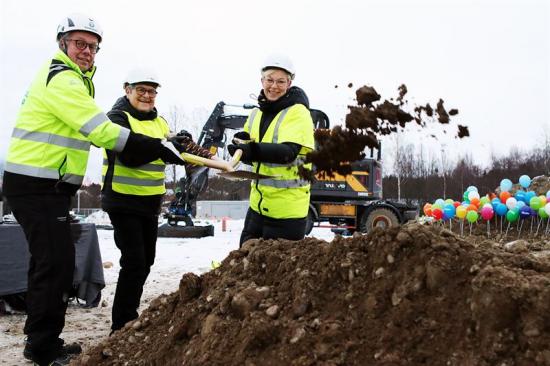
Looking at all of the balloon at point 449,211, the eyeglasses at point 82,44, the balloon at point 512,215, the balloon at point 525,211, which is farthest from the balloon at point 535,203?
the eyeglasses at point 82,44

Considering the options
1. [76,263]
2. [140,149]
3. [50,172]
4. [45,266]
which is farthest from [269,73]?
[76,263]

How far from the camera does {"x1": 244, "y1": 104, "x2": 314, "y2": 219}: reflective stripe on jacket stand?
330 centimetres

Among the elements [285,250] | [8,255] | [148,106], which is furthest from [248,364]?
[8,255]

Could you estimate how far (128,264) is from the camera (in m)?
3.47

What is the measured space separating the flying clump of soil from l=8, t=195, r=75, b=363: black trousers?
4.83 ft

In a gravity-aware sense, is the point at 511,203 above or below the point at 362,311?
above

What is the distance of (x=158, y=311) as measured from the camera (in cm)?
273

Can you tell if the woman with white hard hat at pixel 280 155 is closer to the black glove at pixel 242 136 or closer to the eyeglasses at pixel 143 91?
the black glove at pixel 242 136

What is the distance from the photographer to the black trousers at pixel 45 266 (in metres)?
2.98

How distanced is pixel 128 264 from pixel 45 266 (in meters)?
0.59

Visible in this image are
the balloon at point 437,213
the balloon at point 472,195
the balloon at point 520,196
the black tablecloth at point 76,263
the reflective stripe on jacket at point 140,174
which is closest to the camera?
the reflective stripe on jacket at point 140,174

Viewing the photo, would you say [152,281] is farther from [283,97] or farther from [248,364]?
[248,364]

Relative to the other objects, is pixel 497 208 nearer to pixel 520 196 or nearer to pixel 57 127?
pixel 520 196

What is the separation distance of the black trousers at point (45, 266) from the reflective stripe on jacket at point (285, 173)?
1152mm
